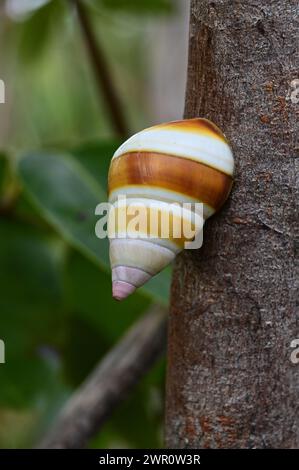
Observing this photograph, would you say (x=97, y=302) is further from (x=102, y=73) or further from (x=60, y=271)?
(x=102, y=73)

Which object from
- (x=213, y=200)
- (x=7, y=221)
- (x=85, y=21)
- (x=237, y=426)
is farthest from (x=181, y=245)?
(x=85, y=21)

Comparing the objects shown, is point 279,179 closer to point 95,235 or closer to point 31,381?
point 95,235

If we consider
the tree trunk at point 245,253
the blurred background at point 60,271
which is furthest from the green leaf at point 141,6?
the tree trunk at point 245,253

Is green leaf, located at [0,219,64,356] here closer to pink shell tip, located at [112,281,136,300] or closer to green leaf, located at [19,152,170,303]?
green leaf, located at [19,152,170,303]

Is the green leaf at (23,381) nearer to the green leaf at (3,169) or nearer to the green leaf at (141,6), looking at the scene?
the green leaf at (3,169)

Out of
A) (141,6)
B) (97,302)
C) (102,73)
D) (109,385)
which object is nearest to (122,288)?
(109,385)

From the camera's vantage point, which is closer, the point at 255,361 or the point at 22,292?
the point at 255,361

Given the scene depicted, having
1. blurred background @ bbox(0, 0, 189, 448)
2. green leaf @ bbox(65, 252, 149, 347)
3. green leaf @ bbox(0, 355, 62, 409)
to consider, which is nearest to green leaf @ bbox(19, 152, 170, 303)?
blurred background @ bbox(0, 0, 189, 448)
